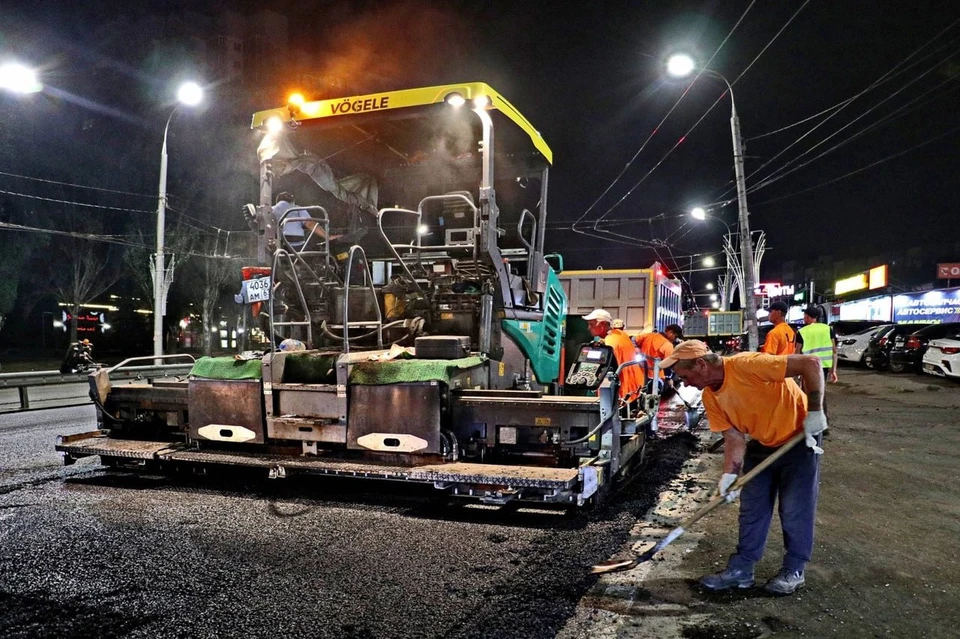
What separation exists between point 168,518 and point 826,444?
7263mm

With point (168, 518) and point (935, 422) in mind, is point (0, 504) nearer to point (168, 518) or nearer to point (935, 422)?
point (168, 518)

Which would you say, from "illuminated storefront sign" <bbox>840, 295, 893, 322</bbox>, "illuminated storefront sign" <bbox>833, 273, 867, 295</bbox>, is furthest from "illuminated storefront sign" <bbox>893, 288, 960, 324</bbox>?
"illuminated storefront sign" <bbox>833, 273, 867, 295</bbox>

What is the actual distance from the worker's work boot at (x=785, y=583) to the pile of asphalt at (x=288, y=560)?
0.94 meters

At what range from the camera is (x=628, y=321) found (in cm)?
1258

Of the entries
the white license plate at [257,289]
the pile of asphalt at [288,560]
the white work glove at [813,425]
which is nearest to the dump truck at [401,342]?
the white license plate at [257,289]

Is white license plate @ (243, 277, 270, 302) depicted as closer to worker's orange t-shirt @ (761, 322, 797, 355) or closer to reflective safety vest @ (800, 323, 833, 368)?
worker's orange t-shirt @ (761, 322, 797, 355)

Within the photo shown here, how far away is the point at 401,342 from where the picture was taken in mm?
5684

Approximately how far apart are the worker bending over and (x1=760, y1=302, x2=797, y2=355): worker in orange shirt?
415 centimetres

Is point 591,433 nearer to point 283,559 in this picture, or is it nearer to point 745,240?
point 283,559

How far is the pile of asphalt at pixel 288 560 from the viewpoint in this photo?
9.62 feet

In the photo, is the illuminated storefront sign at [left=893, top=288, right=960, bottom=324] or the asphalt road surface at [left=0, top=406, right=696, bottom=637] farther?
the illuminated storefront sign at [left=893, top=288, right=960, bottom=324]

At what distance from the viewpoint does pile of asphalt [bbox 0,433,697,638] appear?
9.62 ft

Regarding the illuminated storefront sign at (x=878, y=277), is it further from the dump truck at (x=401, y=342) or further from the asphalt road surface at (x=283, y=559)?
the asphalt road surface at (x=283, y=559)

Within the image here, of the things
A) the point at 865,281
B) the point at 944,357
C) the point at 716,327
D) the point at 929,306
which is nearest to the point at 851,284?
the point at 865,281
